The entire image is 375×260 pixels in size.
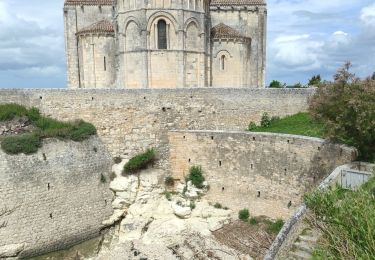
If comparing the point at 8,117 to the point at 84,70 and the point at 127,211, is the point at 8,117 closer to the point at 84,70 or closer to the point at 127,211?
the point at 127,211

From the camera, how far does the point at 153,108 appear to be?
1762cm

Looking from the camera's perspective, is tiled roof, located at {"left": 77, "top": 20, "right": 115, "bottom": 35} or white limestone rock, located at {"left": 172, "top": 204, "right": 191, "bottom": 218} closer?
white limestone rock, located at {"left": 172, "top": 204, "right": 191, "bottom": 218}

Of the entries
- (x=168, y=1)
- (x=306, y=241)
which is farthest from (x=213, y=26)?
(x=306, y=241)

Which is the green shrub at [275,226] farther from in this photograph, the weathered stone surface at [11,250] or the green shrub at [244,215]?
the weathered stone surface at [11,250]

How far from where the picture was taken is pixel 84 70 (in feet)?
77.0

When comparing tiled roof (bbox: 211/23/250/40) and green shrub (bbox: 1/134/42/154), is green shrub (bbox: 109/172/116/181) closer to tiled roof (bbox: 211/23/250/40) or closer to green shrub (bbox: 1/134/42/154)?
green shrub (bbox: 1/134/42/154)

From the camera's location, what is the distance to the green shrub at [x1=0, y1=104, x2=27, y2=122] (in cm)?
1550

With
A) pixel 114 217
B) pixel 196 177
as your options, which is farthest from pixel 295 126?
pixel 114 217

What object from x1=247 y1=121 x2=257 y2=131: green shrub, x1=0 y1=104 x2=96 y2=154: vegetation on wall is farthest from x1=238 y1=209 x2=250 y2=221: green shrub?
x1=0 y1=104 x2=96 y2=154: vegetation on wall

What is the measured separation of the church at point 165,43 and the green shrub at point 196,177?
578 centimetres

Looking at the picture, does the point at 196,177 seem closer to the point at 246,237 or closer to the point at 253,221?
the point at 253,221

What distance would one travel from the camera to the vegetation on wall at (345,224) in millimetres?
4973

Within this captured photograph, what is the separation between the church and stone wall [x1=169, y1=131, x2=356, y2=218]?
5105 millimetres

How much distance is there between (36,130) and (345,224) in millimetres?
13234
